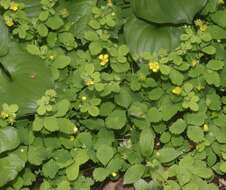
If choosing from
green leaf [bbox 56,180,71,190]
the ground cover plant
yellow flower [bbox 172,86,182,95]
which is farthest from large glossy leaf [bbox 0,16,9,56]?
yellow flower [bbox 172,86,182,95]

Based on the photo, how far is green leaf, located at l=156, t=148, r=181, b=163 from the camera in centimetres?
229

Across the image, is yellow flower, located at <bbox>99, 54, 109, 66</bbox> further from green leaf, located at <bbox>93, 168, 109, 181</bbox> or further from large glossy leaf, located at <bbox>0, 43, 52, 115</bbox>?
green leaf, located at <bbox>93, 168, 109, 181</bbox>

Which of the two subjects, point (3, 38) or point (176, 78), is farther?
point (3, 38)

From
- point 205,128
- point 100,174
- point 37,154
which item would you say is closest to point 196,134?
point 205,128

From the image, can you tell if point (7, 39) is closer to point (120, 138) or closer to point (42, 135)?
point (42, 135)

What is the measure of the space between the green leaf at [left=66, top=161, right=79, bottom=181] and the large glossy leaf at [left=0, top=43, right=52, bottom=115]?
28 cm

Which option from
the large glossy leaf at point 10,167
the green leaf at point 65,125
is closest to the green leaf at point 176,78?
the green leaf at point 65,125

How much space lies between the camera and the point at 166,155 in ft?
7.54

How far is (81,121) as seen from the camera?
2387 mm

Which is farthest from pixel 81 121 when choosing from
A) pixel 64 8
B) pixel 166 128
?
pixel 64 8

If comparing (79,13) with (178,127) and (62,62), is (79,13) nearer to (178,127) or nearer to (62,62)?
(62,62)

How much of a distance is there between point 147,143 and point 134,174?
0.44 ft

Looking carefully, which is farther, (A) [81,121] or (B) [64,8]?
(B) [64,8]

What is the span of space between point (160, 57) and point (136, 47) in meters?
0.17
